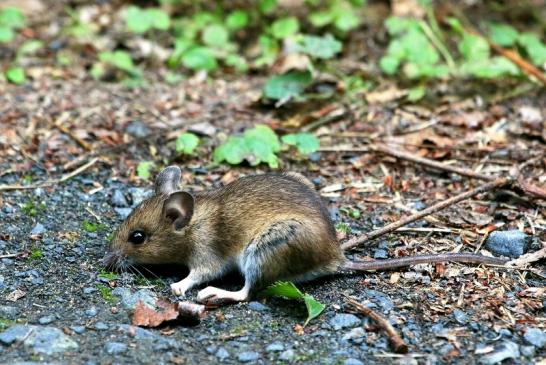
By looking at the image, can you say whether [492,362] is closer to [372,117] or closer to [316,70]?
[372,117]

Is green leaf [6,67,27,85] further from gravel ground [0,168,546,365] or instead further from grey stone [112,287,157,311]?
grey stone [112,287,157,311]

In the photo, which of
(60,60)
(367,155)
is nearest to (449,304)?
(367,155)

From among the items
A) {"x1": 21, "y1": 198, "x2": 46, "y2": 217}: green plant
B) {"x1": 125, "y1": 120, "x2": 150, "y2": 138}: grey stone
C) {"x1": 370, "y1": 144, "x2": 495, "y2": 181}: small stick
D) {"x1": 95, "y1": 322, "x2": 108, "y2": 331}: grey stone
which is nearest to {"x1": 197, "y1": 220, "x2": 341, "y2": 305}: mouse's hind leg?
{"x1": 95, "y1": 322, "x2": 108, "y2": 331}: grey stone

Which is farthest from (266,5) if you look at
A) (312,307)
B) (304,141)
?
(312,307)

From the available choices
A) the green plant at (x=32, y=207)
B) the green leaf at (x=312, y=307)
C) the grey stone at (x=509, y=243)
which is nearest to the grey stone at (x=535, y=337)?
the grey stone at (x=509, y=243)

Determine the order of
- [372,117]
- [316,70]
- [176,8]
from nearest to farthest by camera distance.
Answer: [372,117], [316,70], [176,8]

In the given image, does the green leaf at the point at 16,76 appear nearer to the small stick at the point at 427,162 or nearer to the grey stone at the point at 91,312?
the small stick at the point at 427,162

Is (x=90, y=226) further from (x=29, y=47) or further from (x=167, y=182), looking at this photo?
(x=29, y=47)
